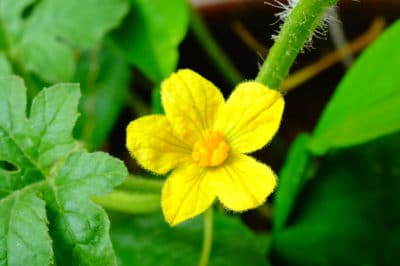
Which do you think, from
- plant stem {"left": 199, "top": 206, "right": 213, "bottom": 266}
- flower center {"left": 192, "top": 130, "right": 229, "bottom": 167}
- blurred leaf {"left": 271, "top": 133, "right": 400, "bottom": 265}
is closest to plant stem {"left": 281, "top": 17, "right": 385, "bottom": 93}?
blurred leaf {"left": 271, "top": 133, "right": 400, "bottom": 265}

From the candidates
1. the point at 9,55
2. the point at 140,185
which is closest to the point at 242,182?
the point at 140,185

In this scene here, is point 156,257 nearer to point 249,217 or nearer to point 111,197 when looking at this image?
point 111,197

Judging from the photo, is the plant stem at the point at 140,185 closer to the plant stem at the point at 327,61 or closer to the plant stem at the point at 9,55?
the plant stem at the point at 9,55

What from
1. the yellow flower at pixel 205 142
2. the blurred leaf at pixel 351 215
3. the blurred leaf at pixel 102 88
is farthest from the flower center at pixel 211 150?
the blurred leaf at pixel 102 88

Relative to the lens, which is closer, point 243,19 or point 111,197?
point 111,197

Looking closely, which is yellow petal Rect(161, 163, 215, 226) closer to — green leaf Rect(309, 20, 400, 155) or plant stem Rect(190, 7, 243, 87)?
green leaf Rect(309, 20, 400, 155)

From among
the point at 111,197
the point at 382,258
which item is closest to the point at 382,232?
the point at 382,258
